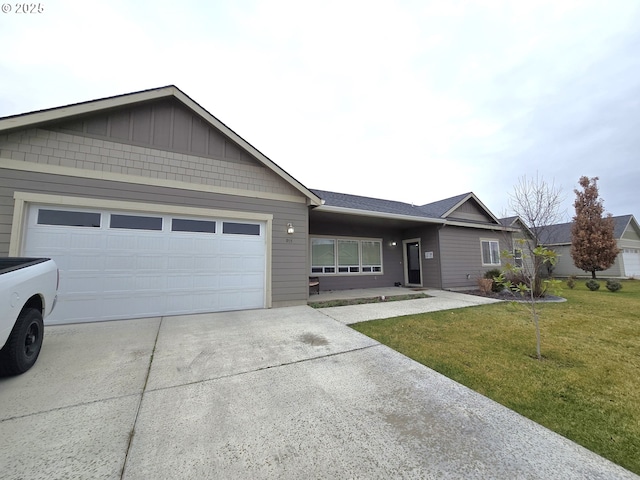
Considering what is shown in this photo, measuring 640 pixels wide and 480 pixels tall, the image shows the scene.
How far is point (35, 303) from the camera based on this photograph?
326 centimetres

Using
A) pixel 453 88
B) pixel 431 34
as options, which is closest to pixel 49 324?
pixel 431 34

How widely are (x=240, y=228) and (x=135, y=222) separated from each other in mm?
2302

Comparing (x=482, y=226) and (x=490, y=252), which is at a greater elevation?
(x=482, y=226)

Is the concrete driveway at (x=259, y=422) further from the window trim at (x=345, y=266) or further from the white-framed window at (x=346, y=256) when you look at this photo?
the white-framed window at (x=346, y=256)

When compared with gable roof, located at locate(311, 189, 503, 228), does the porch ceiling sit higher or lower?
lower

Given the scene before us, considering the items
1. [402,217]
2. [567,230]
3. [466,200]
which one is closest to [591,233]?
[567,230]

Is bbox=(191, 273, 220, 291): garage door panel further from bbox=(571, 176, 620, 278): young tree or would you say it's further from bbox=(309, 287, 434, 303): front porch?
bbox=(571, 176, 620, 278): young tree

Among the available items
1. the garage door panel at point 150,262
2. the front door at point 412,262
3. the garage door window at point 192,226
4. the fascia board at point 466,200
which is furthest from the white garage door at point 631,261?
the garage door panel at point 150,262

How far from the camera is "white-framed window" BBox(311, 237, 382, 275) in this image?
10.4 metres

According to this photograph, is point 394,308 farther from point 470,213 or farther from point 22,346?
point 470,213

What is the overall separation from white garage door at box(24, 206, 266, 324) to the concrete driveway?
184cm

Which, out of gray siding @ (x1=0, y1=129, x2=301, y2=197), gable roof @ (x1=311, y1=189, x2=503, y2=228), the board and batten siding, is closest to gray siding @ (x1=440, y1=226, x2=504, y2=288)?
the board and batten siding

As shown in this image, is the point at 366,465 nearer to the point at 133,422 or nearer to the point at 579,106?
the point at 133,422

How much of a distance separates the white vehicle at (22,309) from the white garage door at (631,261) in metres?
28.4
